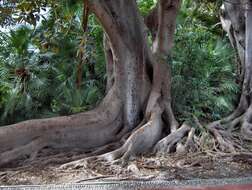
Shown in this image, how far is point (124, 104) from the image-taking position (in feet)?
16.9

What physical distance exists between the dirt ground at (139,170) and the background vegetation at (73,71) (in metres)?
1.43

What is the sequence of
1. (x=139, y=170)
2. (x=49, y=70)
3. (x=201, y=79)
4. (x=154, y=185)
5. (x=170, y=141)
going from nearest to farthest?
(x=154, y=185) → (x=139, y=170) → (x=170, y=141) → (x=201, y=79) → (x=49, y=70)

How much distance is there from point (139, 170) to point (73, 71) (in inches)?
137

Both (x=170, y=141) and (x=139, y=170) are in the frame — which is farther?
(x=170, y=141)

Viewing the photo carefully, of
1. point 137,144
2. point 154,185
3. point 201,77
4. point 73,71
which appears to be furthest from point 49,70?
point 154,185

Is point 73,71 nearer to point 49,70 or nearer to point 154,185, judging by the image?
point 49,70

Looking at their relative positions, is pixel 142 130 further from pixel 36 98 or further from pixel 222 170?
pixel 36 98

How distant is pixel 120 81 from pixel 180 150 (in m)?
1.28

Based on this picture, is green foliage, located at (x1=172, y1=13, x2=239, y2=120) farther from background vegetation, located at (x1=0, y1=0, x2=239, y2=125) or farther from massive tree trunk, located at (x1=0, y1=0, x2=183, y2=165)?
massive tree trunk, located at (x1=0, y1=0, x2=183, y2=165)

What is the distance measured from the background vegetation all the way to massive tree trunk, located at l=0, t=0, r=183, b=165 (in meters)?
0.54

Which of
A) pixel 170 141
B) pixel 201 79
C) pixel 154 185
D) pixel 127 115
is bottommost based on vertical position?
pixel 154 185

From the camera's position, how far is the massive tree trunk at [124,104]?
4340 millimetres

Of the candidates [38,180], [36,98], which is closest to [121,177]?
[38,180]

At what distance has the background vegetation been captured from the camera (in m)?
6.00
